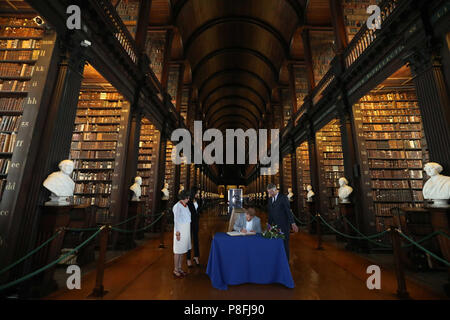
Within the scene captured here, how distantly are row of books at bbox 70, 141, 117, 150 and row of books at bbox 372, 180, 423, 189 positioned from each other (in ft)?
23.6

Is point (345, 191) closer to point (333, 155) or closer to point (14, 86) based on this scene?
point (333, 155)

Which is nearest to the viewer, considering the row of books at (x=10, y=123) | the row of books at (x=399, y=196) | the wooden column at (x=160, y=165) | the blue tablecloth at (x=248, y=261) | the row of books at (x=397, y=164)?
the blue tablecloth at (x=248, y=261)

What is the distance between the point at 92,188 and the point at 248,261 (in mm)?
4637

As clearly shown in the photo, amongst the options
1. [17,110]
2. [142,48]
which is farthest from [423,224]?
[142,48]

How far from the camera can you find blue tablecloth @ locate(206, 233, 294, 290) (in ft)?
8.41

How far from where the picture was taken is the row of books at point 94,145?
5.39m

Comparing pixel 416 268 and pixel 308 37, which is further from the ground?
pixel 308 37

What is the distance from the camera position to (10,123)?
2.96 meters

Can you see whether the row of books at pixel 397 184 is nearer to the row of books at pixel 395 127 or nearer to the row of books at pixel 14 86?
the row of books at pixel 395 127

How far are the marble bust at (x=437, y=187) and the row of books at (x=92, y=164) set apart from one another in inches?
257

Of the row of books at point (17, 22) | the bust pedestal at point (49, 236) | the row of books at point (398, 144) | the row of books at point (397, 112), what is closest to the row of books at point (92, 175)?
the bust pedestal at point (49, 236)
